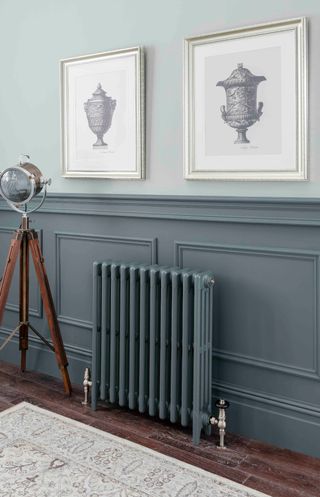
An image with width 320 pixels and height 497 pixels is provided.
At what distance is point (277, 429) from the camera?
2.63 meters

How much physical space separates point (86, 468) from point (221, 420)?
2.23 ft

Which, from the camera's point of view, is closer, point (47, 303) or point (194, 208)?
point (194, 208)

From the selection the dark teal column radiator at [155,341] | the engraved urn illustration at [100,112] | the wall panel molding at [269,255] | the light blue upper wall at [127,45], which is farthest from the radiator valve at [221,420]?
the engraved urn illustration at [100,112]

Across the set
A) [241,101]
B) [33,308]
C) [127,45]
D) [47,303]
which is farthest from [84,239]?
[241,101]

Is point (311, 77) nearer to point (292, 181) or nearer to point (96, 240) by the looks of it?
point (292, 181)

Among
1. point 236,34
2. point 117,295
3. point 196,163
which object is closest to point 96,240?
point 117,295

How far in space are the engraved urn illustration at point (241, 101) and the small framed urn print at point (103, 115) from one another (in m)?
0.52

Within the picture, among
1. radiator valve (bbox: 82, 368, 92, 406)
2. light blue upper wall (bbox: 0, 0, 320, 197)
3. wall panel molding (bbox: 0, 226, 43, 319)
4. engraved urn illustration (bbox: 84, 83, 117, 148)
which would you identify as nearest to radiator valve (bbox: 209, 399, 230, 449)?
radiator valve (bbox: 82, 368, 92, 406)

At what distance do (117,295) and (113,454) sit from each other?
2.62ft

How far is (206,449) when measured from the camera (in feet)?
8.45

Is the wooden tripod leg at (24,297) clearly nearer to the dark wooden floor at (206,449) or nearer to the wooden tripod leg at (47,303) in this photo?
the wooden tripod leg at (47,303)

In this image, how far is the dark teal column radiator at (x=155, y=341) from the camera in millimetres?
2604

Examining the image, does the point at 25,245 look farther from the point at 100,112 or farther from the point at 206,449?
the point at 206,449

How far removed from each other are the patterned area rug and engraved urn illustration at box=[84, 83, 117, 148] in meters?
1.61
